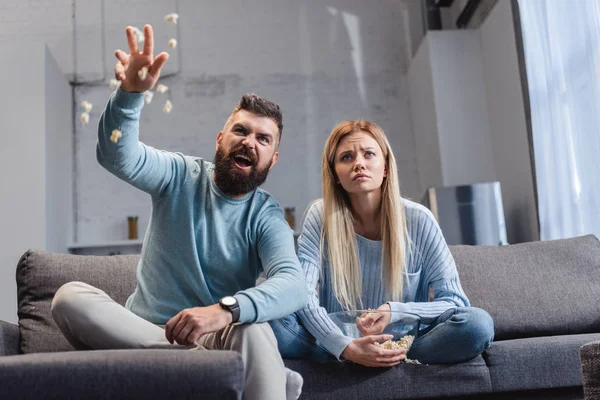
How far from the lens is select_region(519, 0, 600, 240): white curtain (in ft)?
12.0

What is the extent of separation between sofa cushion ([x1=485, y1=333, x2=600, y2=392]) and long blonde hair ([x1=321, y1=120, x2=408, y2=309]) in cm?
35

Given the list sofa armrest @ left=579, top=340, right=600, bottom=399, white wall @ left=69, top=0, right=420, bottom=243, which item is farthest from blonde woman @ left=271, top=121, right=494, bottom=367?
white wall @ left=69, top=0, right=420, bottom=243

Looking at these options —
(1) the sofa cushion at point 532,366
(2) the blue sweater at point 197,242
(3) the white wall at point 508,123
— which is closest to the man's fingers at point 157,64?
(2) the blue sweater at point 197,242

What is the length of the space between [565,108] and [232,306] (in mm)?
3055

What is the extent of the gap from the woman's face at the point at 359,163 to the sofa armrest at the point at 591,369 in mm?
1074

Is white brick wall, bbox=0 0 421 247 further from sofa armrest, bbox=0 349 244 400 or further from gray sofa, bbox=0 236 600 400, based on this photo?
sofa armrest, bbox=0 349 244 400

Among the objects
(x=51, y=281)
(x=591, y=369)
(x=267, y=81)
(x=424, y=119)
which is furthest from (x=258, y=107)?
(x=267, y=81)

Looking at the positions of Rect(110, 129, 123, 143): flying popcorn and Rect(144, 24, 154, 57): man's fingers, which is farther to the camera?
Rect(110, 129, 123, 143): flying popcorn

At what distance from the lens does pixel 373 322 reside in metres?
1.97

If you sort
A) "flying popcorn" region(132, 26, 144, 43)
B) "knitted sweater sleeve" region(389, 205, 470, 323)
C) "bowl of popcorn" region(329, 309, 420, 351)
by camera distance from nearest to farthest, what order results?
"flying popcorn" region(132, 26, 144, 43), "bowl of popcorn" region(329, 309, 420, 351), "knitted sweater sleeve" region(389, 205, 470, 323)

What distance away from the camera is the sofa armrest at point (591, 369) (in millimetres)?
1266

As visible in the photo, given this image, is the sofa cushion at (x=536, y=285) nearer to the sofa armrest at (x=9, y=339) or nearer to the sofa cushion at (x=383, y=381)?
the sofa cushion at (x=383, y=381)

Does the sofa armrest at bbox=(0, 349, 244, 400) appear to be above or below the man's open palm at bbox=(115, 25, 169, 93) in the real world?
below

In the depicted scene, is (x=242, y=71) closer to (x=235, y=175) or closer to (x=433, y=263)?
(x=433, y=263)
